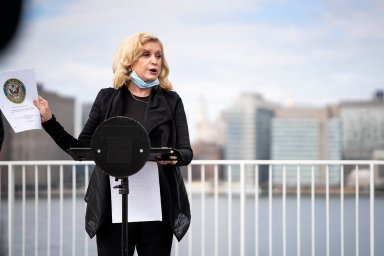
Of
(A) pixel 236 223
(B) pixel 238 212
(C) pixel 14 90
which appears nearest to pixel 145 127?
(C) pixel 14 90

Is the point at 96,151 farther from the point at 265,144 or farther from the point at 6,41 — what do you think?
the point at 265,144

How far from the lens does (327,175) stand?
427cm

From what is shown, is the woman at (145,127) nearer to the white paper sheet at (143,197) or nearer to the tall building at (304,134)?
the white paper sheet at (143,197)

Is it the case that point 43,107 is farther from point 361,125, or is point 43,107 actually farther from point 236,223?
point 361,125

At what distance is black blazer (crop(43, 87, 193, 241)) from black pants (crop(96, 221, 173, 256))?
3cm

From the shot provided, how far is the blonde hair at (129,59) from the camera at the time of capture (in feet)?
6.92

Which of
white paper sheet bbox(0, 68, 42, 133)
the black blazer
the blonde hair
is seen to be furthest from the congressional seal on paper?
the blonde hair

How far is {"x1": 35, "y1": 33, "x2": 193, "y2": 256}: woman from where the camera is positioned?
210cm

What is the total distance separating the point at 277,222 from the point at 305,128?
79.4 meters

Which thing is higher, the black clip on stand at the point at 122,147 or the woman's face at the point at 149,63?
the woman's face at the point at 149,63

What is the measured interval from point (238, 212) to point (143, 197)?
2.52m

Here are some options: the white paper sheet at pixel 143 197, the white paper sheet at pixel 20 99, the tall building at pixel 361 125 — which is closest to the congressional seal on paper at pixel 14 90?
the white paper sheet at pixel 20 99

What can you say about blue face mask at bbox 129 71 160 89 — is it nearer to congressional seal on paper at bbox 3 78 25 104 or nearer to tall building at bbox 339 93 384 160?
congressional seal on paper at bbox 3 78 25 104

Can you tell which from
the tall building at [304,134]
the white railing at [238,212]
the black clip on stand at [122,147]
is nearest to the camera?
the black clip on stand at [122,147]
